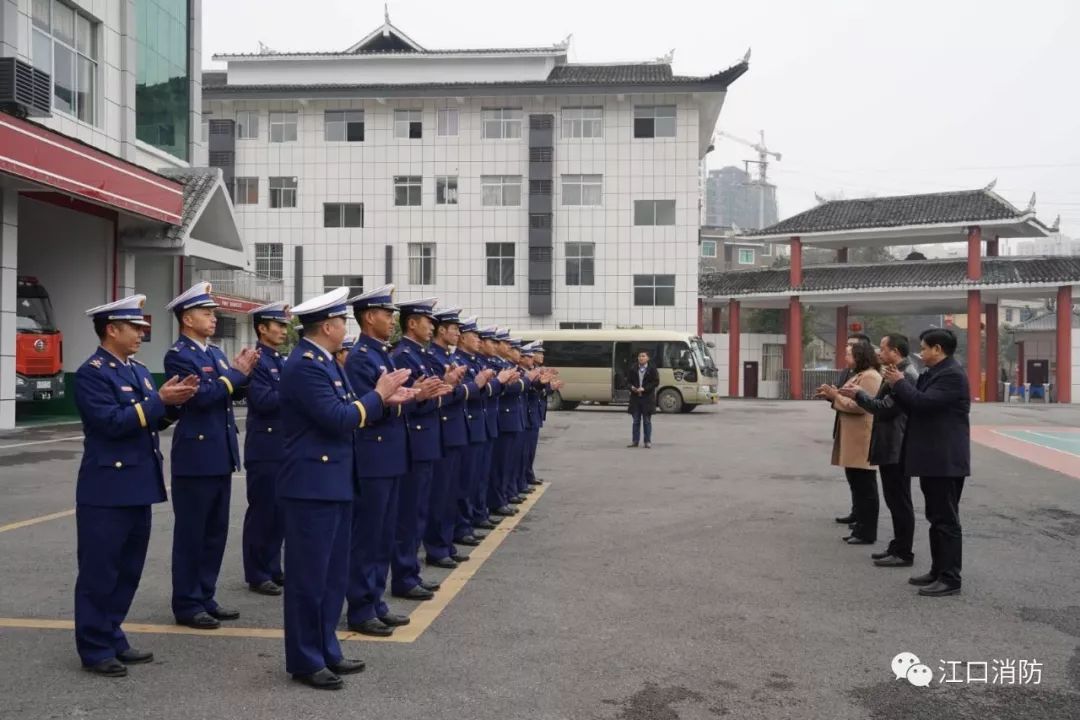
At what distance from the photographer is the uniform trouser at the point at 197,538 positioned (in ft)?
17.9

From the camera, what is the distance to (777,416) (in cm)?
2752

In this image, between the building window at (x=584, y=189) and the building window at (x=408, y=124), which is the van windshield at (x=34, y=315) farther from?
the building window at (x=584, y=189)

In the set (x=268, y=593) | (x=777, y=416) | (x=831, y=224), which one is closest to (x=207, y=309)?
(x=268, y=593)

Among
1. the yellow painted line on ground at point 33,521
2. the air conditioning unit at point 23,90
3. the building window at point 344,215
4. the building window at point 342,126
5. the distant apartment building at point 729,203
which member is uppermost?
the distant apartment building at point 729,203

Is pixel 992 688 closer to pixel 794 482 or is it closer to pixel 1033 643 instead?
pixel 1033 643

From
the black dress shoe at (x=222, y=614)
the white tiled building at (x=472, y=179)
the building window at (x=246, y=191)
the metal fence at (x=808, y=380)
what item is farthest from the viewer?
the metal fence at (x=808, y=380)

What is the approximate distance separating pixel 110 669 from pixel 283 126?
123 ft

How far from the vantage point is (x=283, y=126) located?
39500 millimetres

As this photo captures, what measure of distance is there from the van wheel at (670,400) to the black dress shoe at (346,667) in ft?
79.1

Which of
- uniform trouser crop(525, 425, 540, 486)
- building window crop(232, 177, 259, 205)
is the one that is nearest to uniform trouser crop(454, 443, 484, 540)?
uniform trouser crop(525, 425, 540, 486)

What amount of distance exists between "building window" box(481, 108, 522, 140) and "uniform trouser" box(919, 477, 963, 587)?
111 ft

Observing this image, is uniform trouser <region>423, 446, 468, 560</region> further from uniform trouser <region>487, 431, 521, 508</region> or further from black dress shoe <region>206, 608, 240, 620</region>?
uniform trouser <region>487, 431, 521, 508</region>

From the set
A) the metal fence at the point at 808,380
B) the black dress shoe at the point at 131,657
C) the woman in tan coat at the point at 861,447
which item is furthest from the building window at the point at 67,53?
the metal fence at the point at 808,380

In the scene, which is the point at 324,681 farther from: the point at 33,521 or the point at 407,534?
the point at 33,521
